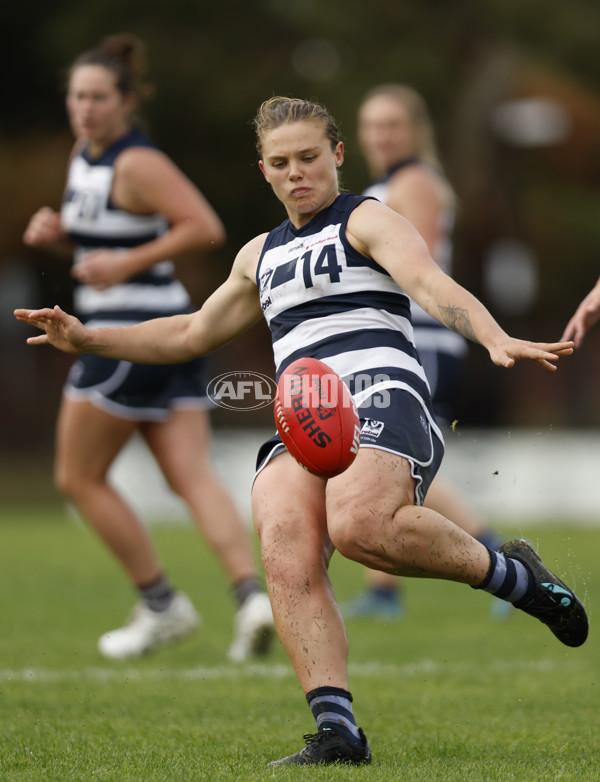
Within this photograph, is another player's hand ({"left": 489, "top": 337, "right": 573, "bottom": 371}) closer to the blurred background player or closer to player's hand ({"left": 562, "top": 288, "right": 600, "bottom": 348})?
player's hand ({"left": 562, "top": 288, "right": 600, "bottom": 348})

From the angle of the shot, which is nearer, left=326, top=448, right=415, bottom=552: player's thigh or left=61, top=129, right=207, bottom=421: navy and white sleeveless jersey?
left=326, top=448, right=415, bottom=552: player's thigh

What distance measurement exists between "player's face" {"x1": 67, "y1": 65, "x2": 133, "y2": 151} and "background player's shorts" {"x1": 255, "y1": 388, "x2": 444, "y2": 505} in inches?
99.6

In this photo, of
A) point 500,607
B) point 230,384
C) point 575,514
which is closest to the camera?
point 230,384

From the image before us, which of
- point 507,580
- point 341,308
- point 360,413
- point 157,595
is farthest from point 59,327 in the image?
point 157,595

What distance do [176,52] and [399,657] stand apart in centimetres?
1713

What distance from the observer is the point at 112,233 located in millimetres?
5781

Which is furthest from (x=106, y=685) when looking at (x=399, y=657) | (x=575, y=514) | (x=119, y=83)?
(x=575, y=514)

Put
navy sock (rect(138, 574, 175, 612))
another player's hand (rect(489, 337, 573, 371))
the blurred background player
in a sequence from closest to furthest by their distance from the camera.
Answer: another player's hand (rect(489, 337, 573, 371)) → navy sock (rect(138, 574, 175, 612)) → the blurred background player

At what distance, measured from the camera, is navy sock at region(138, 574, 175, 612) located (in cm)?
583

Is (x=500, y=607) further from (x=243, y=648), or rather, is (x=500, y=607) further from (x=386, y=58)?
(x=386, y=58)

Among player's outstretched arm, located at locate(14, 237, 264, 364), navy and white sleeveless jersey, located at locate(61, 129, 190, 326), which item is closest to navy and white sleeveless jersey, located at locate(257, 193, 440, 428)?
player's outstretched arm, located at locate(14, 237, 264, 364)

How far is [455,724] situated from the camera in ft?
14.0

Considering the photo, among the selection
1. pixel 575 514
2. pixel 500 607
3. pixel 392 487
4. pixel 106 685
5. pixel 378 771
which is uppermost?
Answer: pixel 392 487

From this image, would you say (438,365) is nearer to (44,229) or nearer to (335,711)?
(44,229)
